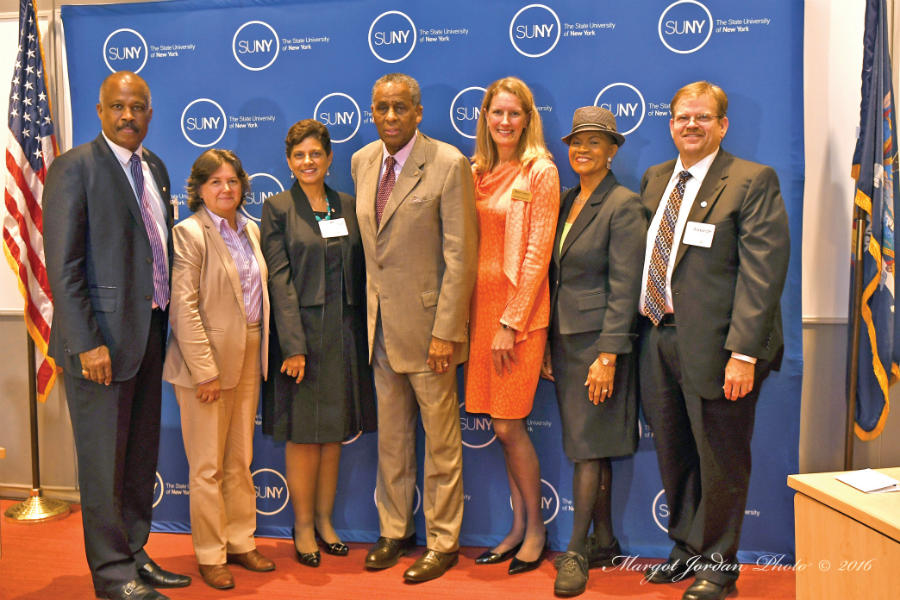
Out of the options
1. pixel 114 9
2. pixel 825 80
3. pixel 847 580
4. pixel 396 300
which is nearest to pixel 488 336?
pixel 396 300

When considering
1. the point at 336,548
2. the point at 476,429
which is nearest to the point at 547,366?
the point at 476,429

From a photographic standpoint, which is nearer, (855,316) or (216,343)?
(216,343)

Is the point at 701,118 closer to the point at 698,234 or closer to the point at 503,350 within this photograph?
the point at 698,234

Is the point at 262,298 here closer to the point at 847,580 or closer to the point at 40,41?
the point at 40,41

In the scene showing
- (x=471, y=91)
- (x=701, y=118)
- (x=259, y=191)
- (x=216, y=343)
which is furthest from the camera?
(x=259, y=191)

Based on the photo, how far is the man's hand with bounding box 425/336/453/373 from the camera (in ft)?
10.5

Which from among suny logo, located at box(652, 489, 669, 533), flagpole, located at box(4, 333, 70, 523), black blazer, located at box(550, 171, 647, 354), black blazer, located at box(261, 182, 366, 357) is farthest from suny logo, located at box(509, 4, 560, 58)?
flagpole, located at box(4, 333, 70, 523)

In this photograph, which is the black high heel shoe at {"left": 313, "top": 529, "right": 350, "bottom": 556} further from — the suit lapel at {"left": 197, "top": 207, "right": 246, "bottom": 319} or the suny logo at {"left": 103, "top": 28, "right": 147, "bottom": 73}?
the suny logo at {"left": 103, "top": 28, "right": 147, "bottom": 73}

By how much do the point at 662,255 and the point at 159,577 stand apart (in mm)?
2531

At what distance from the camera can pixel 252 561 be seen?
3.41 metres

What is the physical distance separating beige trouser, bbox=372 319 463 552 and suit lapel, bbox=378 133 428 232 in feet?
1.80

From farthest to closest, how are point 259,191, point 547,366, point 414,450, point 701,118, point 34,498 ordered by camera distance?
1. point 34,498
2. point 259,191
3. point 414,450
4. point 547,366
5. point 701,118

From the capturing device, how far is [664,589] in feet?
10.4

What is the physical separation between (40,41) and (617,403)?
11.6 ft
